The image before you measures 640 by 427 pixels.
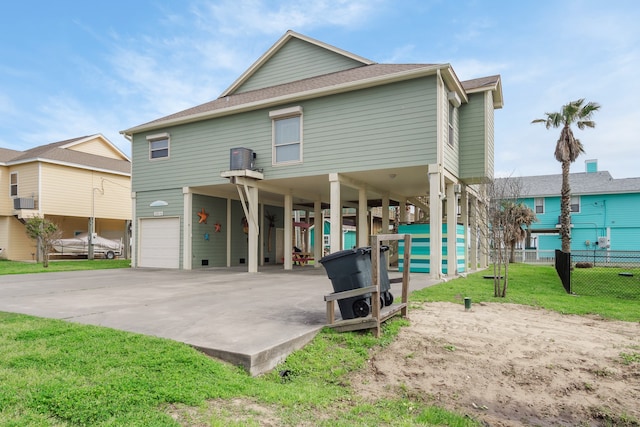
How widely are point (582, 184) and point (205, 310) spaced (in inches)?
1192

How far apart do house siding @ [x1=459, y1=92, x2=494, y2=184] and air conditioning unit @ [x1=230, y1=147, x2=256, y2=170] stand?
7.03 meters

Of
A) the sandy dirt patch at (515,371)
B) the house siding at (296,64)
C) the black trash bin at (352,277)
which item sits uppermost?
the house siding at (296,64)

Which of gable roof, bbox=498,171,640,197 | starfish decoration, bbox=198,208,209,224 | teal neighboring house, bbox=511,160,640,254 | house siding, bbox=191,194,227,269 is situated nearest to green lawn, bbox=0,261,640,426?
house siding, bbox=191,194,227,269

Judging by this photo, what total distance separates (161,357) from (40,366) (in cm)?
100

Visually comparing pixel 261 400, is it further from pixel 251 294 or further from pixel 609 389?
pixel 251 294

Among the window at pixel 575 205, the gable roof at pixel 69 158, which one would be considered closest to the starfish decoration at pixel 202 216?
the gable roof at pixel 69 158

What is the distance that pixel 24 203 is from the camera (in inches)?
782

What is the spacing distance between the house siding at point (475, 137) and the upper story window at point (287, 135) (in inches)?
210

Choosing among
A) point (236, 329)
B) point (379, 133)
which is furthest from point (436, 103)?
point (236, 329)

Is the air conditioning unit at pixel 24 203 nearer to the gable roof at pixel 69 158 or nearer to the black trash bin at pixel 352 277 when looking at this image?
the gable roof at pixel 69 158

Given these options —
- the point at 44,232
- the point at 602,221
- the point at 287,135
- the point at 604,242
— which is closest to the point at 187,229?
the point at 287,135

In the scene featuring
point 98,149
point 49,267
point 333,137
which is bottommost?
point 49,267

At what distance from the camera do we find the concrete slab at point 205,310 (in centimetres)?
398

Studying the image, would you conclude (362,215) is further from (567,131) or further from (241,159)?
(567,131)
